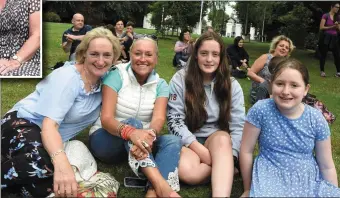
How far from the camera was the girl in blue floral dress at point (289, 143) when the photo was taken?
261cm

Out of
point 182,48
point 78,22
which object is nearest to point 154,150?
point 78,22

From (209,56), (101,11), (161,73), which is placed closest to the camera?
(209,56)

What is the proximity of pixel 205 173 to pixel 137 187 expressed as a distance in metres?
0.51

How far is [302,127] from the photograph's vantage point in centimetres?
→ 271

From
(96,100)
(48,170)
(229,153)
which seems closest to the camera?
(48,170)

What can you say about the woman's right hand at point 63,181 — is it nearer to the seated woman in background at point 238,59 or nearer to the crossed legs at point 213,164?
the crossed legs at point 213,164

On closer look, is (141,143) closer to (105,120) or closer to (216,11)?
(105,120)

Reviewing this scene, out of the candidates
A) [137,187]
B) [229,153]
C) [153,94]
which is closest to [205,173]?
[229,153]

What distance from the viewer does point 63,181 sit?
250cm

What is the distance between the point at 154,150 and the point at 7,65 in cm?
122

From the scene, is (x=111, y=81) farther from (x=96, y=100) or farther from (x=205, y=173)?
(x=205, y=173)

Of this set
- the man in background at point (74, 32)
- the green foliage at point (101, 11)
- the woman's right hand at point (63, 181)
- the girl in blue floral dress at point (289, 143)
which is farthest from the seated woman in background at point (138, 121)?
the man in background at point (74, 32)

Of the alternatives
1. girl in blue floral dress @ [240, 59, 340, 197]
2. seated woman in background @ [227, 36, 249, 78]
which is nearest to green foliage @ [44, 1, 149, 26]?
seated woman in background @ [227, 36, 249, 78]

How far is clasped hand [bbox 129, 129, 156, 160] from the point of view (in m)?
2.69
